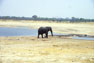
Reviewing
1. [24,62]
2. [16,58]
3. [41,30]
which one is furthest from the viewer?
[41,30]

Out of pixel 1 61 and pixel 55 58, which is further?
pixel 55 58

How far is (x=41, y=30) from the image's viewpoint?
101 feet

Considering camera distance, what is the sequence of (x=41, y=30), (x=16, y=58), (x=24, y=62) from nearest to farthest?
(x=24, y=62) → (x=16, y=58) → (x=41, y=30)

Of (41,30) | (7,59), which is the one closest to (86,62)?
(7,59)

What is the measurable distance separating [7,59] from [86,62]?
4504 mm

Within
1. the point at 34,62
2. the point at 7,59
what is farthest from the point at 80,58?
the point at 7,59

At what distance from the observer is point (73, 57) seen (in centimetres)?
1420

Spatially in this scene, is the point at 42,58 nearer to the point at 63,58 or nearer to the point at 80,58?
the point at 63,58

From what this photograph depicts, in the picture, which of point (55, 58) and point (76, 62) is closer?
point (76, 62)

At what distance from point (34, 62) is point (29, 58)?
3.71ft

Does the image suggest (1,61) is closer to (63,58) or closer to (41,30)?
(63,58)

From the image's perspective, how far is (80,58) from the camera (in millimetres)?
13961

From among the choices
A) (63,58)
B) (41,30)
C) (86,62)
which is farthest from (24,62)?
(41,30)

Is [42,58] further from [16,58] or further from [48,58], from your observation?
[16,58]
